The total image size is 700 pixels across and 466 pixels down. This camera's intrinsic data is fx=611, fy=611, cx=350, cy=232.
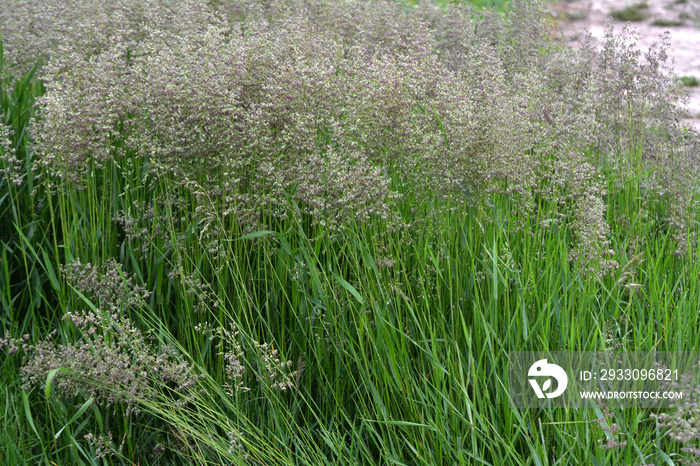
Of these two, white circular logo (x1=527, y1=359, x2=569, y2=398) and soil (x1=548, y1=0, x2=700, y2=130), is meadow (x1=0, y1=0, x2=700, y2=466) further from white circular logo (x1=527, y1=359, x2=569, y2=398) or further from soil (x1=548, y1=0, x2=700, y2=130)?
soil (x1=548, y1=0, x2=700, y2=130)

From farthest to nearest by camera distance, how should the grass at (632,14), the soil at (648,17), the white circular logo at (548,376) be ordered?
the grass at (632,14) → the soil at (648,17) → the white circular logo at (548,376)

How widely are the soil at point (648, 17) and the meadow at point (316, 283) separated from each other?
7.77 m

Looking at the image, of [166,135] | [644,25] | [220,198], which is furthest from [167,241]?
[644,25]

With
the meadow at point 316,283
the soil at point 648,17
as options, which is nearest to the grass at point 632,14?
the soil at point 648,17

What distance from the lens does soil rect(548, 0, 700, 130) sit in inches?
386

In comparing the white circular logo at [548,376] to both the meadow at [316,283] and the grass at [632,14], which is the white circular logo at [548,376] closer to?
the meadow at [316,283]

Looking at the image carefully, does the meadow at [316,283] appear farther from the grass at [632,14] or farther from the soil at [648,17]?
the grass at [632,14]

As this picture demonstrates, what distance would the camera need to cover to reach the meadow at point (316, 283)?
2176mm

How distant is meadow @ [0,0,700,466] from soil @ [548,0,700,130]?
7.77 meters

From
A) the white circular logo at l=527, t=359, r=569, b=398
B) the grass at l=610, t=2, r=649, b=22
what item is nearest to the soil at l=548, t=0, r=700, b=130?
the grass at l=610, t=2, r=649, b=22

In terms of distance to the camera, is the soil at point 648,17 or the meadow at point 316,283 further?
the soil at point 648,17

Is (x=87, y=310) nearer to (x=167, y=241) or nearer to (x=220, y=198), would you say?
(x=167, y=241)

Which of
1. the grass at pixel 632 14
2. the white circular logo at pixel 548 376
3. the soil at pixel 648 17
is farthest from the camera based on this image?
the grass at pixel 632 14

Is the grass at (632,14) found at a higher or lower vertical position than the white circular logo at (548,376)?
higher
